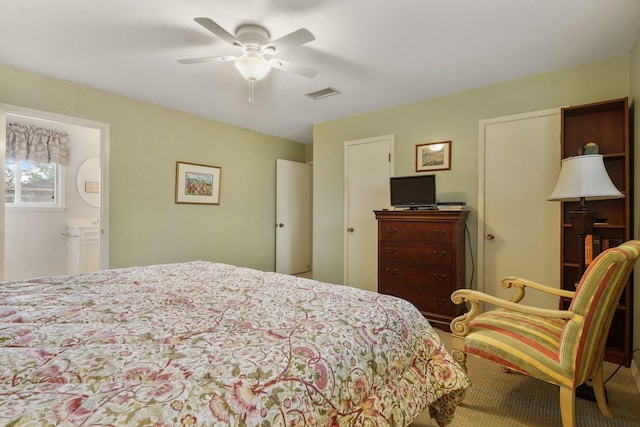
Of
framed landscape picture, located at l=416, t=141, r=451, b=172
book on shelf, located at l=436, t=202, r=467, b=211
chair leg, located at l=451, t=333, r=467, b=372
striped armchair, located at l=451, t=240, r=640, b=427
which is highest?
framed landscape picture, located at l=416, t=141, r=451, b=172

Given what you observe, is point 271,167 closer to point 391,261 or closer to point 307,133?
point 307,133

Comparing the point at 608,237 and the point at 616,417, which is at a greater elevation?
the point at 608,237

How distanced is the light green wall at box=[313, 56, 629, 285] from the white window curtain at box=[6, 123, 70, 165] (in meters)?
3.46

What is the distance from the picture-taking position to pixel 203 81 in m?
3.17

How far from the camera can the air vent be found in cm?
342

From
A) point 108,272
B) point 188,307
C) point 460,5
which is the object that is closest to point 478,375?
point 188,307

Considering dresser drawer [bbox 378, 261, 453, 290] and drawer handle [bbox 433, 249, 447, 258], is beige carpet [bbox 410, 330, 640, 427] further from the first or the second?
drawer handle [bbox 433, 249, 447, 258]

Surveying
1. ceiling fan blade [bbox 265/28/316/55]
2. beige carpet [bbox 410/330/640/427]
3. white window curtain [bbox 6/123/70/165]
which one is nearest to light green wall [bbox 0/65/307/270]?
white window curtain [bbox 6/123/70/165]

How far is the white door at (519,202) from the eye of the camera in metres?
2.90

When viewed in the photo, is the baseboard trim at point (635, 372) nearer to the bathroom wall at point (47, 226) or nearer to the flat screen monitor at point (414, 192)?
the flat screen monitor at point (414, 192)

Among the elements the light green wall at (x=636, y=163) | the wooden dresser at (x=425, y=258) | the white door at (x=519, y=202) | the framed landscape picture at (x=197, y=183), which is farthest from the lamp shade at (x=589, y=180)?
the framed landscape picture at (x=197, y=183)

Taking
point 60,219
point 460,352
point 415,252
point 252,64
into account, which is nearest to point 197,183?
point 60,219

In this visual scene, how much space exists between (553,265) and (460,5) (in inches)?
91.9

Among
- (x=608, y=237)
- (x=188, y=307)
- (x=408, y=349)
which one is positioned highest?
(x=608, y=237)
